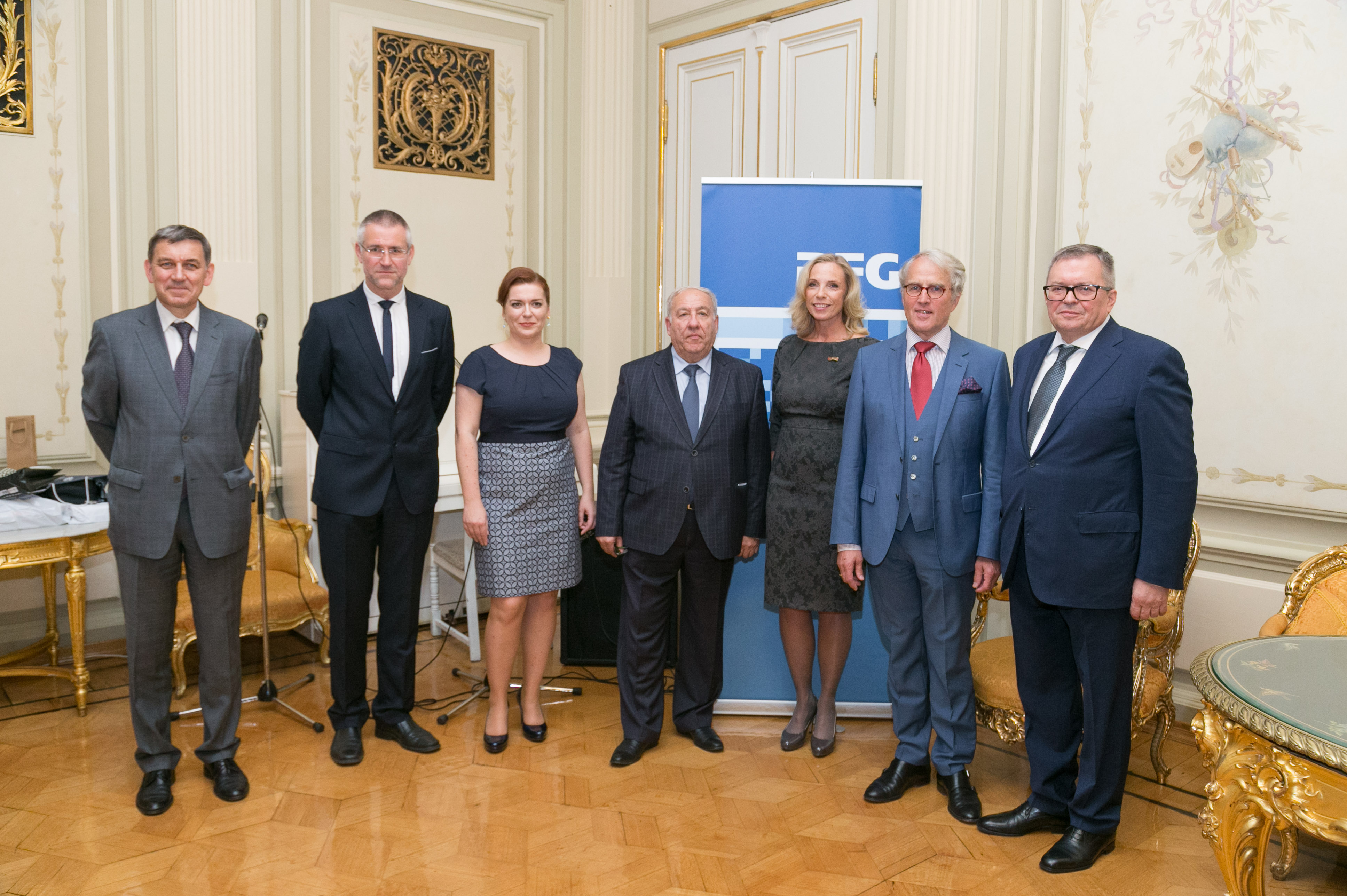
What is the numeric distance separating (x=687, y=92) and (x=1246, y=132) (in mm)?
3032

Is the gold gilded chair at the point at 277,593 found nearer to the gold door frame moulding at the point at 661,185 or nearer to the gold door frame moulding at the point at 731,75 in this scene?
the gold door frame moulding at the point at 661,185

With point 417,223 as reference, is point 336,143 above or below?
above

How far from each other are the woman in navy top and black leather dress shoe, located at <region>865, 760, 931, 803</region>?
1.18 m

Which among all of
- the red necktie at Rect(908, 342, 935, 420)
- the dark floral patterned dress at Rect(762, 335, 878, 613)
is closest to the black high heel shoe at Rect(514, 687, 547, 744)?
the dark floral patterned dress at Rect(762, 335, 878, 613)

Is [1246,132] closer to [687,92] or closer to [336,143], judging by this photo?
[687,92]

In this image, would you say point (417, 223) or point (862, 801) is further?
point (417, 223)

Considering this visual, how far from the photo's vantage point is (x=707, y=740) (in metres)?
3.51

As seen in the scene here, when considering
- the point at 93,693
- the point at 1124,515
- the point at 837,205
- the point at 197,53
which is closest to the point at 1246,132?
the point at 837,205

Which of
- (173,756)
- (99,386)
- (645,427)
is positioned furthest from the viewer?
(645,427)

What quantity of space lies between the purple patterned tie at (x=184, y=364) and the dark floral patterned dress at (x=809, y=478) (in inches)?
72.0

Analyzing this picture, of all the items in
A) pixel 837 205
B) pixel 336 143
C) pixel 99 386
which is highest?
pixel 336 143

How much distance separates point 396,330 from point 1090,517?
7.23 feet

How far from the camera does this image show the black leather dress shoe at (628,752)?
132 inches

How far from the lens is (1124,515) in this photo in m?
→ 2.59
